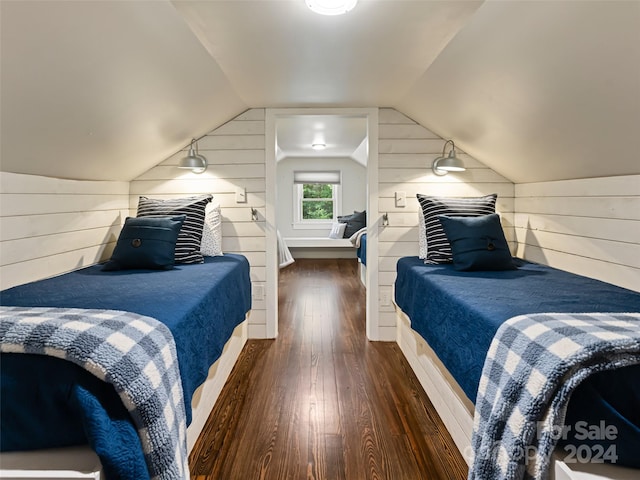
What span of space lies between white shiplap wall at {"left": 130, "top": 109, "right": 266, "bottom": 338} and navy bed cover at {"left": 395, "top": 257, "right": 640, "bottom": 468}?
1.47 m

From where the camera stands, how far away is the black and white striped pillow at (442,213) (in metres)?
2.71

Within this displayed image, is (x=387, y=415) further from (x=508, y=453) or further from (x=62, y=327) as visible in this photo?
(x=62, y=327)

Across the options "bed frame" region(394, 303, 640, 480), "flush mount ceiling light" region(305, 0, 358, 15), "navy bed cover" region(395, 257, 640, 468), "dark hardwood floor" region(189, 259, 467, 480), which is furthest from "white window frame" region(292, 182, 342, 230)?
"flush mount ceiling light" region(305, 0, 358, 15)

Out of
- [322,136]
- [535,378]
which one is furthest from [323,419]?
[322,136]

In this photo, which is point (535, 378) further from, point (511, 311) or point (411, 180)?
point (411, 180)

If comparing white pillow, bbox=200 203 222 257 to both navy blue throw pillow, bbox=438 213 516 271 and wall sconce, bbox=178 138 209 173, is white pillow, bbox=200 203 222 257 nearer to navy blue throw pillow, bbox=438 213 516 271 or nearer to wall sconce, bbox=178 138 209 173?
wall sconce, bbox=178 138 209 173

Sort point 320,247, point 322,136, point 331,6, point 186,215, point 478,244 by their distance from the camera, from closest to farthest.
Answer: point 331,6, point 478,244, point 186,215, point 322,136, point 320,247

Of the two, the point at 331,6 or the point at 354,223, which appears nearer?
the point at 331,6

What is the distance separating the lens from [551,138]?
7.06 feet

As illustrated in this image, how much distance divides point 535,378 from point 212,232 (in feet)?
8.11

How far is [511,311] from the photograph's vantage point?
4.87 feet

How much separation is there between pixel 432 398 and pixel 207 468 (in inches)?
49.8

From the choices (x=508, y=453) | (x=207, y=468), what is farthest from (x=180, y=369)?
(x=508, y=453)

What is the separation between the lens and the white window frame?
8227 mm
